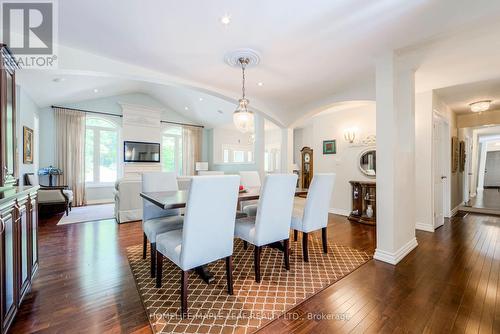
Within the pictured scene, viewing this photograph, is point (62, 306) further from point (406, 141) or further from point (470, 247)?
point (470, 247)

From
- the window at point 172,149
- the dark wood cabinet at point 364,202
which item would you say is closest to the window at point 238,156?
the window at point 172,149

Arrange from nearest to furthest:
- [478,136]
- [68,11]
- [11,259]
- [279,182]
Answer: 1. [11,259]
2. [68,11]
3. [279,182]
4. [478,136]

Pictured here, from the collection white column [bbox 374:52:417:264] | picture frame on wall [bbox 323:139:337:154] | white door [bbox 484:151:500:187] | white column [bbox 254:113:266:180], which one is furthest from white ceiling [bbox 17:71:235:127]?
white door [bbox 484:151:500:187]

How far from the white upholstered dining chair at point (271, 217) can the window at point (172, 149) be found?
659cm

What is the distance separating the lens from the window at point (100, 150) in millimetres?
6594

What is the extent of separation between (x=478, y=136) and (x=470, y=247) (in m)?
6.97

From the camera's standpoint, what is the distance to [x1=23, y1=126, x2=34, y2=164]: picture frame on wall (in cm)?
418

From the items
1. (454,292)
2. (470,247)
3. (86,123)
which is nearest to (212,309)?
(454,292)

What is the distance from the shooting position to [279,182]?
213 centimetres

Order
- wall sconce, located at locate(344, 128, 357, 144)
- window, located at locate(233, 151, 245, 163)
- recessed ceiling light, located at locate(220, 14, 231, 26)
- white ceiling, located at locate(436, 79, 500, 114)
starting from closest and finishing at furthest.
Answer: recessed ceiling light, located at locate(220, 14, 231, 26)
white ceiling, located at locate(436, 79, 500, 114)
wall sconce, located at locate(344, 128, 357, 144)
window, located at locate(233, 151, 245, 163)

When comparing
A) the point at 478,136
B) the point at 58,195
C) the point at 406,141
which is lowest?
the point at 58,195

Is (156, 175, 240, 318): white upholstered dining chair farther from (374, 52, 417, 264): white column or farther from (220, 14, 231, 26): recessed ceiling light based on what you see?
(374, 52, 417, 264): white column

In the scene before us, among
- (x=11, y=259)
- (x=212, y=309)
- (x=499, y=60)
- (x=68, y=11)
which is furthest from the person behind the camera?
(x=499, y=60)

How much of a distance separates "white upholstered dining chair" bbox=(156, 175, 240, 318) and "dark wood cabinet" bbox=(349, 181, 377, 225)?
3292 mm
